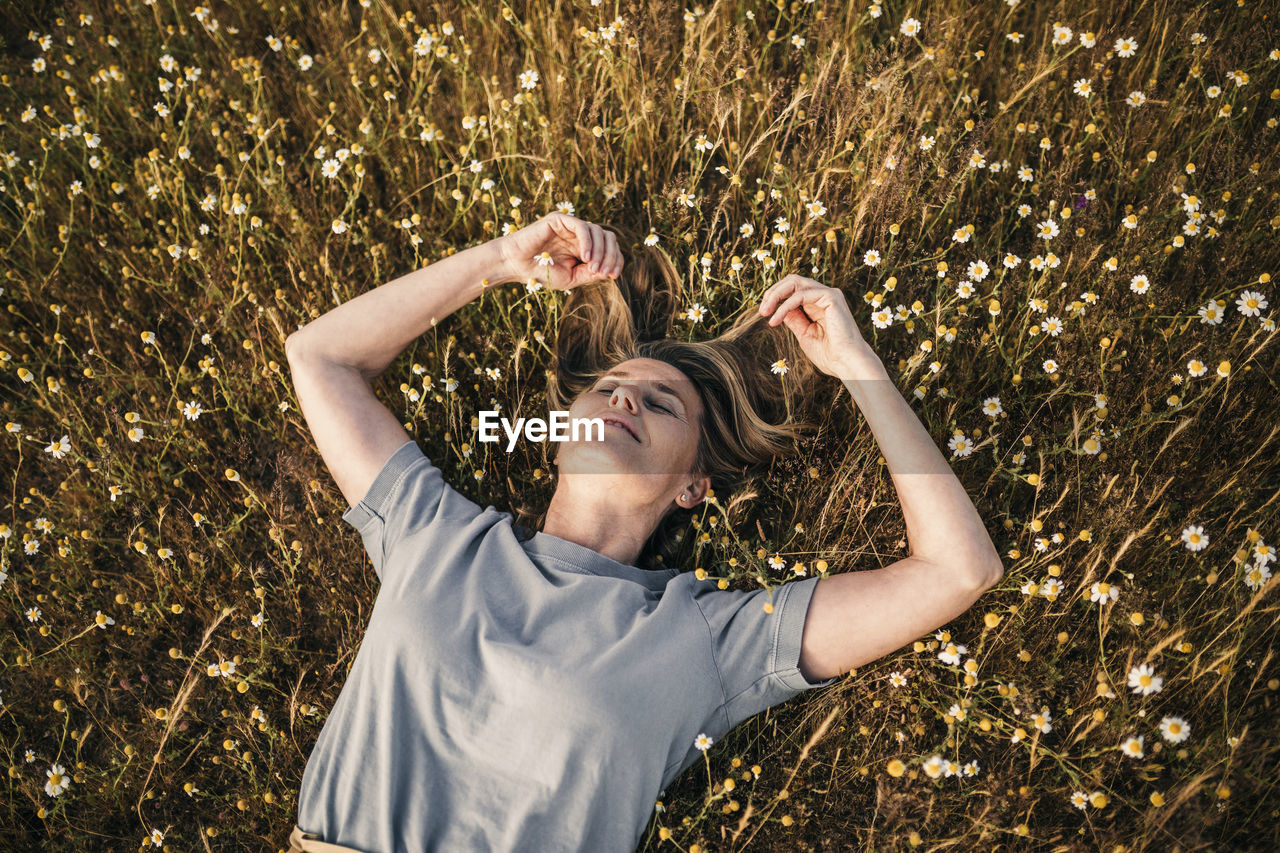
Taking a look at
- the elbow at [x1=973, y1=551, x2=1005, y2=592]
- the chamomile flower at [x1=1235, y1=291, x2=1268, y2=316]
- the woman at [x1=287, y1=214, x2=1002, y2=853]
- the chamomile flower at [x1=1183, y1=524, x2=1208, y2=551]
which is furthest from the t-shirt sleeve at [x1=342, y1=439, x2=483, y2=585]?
the chamomile flower at [x1=1235, y1=291, x2=1268, y2=316]

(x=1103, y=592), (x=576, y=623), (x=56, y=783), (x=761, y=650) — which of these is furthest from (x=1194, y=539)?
(x=56, y=783)

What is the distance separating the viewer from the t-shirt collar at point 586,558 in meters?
2.60

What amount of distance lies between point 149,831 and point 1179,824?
3.54m

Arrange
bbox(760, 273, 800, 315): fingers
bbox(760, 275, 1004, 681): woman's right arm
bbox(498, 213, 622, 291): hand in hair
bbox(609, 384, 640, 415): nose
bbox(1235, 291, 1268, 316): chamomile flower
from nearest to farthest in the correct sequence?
1. bbox(760, 275, 1004, 681): woman's right arm
2. bbox(609, 384, 640, 415): nose
3. bbox(760, 273, 800, 315): fingers
4. bbox(1235, 291, 1268, 316): chamomile flower
5. bbox(498, 213, 622, 291): hand in hair

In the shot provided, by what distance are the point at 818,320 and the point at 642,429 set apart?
0.79 metres

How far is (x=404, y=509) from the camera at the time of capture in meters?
2.65

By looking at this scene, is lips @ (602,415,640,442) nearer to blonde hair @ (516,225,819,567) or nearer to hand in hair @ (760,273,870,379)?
blonde hair @ (516,225,819,567)

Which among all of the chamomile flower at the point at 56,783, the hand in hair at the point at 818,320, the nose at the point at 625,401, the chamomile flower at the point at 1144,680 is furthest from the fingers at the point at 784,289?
the chamomile flower at the point at 56,783

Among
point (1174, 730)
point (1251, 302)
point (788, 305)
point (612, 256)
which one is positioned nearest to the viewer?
point (1174, 730)

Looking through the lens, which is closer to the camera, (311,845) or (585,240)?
(311,845)

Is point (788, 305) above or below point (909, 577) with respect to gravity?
above

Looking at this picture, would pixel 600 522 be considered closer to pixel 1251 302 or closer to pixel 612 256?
pixel 612 256

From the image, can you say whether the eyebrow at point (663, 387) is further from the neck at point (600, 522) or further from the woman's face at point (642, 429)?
the neck at point (600, 522)

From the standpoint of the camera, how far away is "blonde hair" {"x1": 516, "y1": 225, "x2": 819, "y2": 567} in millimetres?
3104
